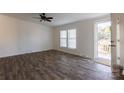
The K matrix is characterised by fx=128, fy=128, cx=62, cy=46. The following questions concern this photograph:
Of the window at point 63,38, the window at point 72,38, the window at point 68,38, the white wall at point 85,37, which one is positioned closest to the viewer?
the white wall at point 85,37

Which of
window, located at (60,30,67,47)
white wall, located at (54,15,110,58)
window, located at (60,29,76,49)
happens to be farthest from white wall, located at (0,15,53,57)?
white wall, located at (54,15,110,58)

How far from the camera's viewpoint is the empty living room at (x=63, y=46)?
414 centimetres

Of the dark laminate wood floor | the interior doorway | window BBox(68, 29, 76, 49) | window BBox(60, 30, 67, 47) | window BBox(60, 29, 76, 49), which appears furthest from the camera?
window BBox(60, 30, 67, 47)

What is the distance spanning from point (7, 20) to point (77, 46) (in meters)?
Answer: 4.55

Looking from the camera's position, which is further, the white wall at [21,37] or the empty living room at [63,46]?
the white wall at [21,37]

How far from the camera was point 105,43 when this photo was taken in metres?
5.98

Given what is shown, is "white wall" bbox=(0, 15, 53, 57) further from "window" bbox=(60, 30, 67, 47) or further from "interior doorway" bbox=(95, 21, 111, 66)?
"interior doorway" bbox=(95, 21, 111, 66)

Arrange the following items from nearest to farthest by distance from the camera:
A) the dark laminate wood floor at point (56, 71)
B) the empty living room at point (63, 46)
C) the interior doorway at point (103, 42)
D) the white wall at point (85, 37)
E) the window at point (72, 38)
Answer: the empty living room at point (63, 46) → the dark laminate wood floor at point (56, 71) → the interior doorway at point (103, 42) → the white wall at point (85, 37) → the window at point (72, 38)

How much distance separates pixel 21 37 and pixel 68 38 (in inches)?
130

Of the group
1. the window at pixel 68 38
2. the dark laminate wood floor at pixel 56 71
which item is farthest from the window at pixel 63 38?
the dark laminate wood floor at pixel 56 71

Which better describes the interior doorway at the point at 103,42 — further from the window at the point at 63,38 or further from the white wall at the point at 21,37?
the white wall at the point at 21,37

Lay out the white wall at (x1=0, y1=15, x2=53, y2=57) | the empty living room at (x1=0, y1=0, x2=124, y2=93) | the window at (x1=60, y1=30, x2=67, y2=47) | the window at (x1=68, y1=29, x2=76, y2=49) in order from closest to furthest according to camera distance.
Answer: the empty living room at (x1=0, y1=0, x2=124, y2=93) → the white wall at (x1=0, y1=15, x2=53, y2=57) → the window at (x1=68, y1=29, x2=76, y2=49) → the window at (x1=60, y1=30, x2=67, y2=47)

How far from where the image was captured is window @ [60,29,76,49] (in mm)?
8508
